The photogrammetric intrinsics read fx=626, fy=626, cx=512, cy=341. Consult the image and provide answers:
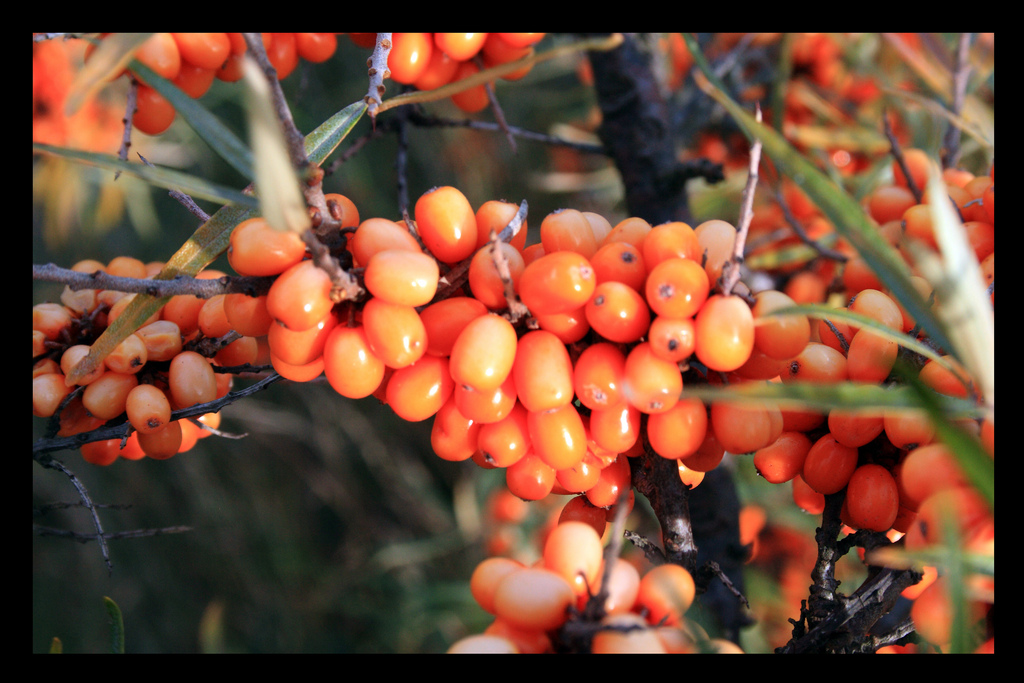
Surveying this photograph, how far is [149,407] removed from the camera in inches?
21.7

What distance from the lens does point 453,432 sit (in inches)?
20.4

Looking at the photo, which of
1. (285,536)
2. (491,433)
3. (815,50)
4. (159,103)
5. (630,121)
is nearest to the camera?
(491,433)

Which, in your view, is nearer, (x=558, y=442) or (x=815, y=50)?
(x=558, y=442)

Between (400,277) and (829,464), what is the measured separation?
37cm

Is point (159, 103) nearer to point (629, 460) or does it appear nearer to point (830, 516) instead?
point (629, 460)

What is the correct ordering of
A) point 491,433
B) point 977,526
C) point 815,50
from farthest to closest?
1. point 815,50
2. point 491,433
3. point 977,526

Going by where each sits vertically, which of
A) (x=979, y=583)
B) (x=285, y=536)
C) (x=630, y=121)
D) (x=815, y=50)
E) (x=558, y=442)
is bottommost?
(x=979, y=583)

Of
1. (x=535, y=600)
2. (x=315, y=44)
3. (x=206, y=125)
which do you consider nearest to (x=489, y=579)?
(x=535, y=600)

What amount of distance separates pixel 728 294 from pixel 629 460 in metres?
0.20

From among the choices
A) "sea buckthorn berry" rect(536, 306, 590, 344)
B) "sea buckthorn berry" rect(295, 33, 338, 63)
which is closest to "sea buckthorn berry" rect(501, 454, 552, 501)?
"sea buckthorn berry" rect(536, 306, 590, 344)

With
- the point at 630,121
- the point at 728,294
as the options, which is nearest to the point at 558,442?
the point at 728,294

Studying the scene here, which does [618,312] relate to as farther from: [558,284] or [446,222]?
[446,222]

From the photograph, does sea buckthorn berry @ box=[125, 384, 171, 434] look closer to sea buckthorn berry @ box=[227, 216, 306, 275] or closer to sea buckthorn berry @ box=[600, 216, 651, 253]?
sea buckthorn berry @ box=[227, 216, 306, 275]

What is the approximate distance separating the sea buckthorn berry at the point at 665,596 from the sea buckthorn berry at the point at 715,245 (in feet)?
0.70
